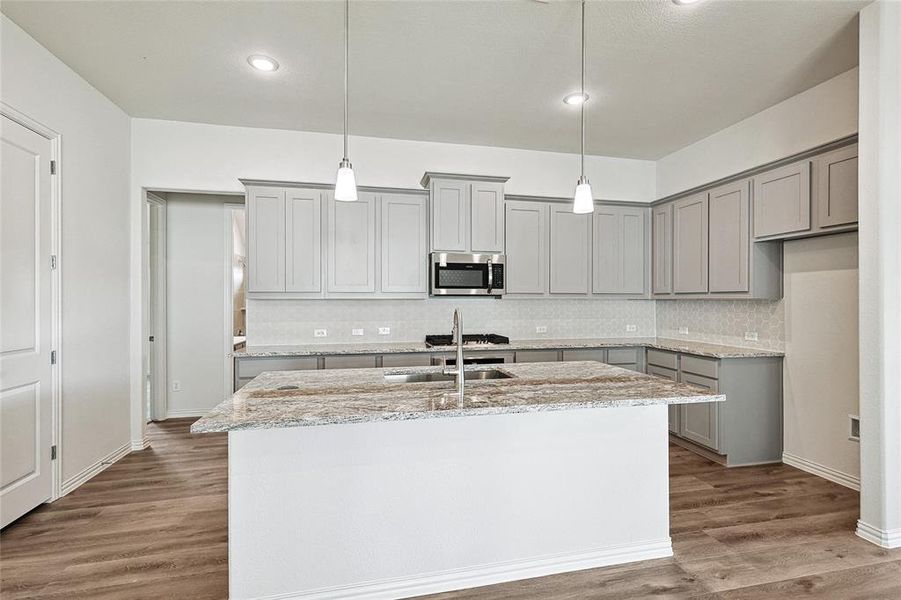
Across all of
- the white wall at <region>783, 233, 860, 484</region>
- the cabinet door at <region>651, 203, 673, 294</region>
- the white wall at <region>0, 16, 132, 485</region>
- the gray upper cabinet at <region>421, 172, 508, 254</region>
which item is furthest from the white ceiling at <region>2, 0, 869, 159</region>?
the white wall at <region>783, 233, 860, 484</region>

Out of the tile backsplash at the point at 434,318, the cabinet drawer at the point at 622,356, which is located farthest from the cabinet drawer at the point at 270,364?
the cabinet drawer at the point at 622,356

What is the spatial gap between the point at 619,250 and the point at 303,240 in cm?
325

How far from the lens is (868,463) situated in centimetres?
251

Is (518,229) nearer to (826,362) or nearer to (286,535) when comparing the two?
(826,362)

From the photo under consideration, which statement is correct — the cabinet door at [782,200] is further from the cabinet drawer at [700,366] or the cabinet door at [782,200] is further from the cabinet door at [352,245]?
the cabinet door at [352,245]

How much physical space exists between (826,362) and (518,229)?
2722mm

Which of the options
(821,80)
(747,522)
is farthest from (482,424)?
(821,80)

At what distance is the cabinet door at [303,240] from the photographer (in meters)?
4.13

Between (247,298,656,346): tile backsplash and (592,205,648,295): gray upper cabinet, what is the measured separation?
33 cm

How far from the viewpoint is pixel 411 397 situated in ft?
6.62

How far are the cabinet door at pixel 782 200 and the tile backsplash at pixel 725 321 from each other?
0.69 metres

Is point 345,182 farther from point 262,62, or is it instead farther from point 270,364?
point 270,364

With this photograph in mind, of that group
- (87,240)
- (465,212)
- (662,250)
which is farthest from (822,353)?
(87,240)

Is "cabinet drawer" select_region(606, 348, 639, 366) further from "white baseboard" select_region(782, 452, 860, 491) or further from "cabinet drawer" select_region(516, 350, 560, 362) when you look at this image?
"white baseboard" select_region(782, 452, 860, 491)
